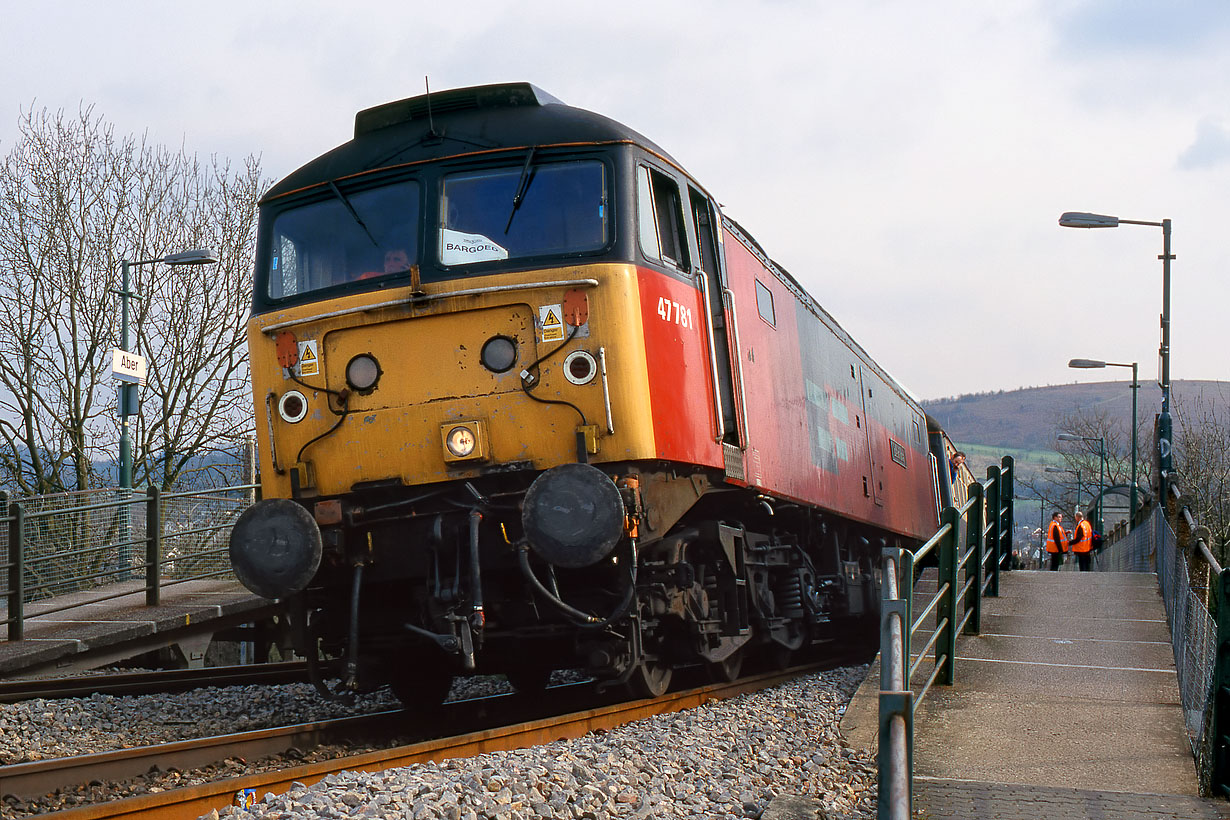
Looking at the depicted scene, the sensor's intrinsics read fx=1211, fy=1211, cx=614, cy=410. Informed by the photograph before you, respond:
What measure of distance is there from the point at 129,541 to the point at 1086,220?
1639cm

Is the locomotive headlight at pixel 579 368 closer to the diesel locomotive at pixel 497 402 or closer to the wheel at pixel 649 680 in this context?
the diesel locomotive at pixel 497 402

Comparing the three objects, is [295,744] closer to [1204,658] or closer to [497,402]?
[497,402]

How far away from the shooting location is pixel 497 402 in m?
7.29

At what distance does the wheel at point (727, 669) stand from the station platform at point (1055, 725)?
63.5 inches

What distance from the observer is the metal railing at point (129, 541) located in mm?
12078

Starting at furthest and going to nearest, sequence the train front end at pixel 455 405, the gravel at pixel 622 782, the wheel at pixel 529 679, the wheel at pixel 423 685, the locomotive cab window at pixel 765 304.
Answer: the locomotive cab window at pixel 765 304
the wheel at pixel 529 679
the wheel at pixel 423 685
the train front end at pixel 455 405
the gravel at pixel 622 782

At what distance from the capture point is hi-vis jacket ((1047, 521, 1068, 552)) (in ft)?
80.6

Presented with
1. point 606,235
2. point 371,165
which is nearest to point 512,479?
point 606,235

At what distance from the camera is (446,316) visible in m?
7.38

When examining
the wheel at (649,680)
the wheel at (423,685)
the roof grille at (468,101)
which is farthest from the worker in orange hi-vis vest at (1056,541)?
the roof grille at (468,101)

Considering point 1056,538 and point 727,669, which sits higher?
point 727,669

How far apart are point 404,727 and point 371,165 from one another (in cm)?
370

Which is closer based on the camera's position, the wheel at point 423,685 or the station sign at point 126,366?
the wheel at point 423,685

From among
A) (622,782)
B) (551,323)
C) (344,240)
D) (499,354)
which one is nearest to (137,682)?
(344,240)
